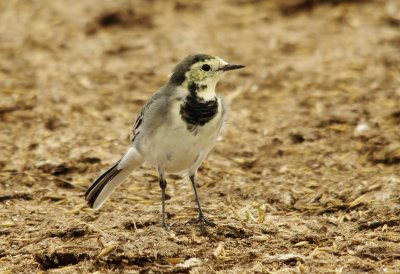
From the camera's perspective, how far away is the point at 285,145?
7.82 metres

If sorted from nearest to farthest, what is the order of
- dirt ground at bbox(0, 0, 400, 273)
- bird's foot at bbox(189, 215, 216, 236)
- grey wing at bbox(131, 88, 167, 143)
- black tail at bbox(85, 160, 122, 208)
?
1. dirt ground at bbox(0, 0, 400, 273)
2. bird's foot at bbox(189, 215, 216, 236)
3. grey wing at bbox(131, 88, 167, 143)
4. black tail at bbox(85, 160, 122, 208)

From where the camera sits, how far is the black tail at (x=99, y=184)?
6.36m

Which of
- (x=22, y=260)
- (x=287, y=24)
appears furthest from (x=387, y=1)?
(x=22, y=260)

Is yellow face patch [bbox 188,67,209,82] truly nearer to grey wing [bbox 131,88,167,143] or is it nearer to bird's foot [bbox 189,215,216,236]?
grey wing [bbox 131,88,167,143]

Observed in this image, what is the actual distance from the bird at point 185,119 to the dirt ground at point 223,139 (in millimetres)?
519

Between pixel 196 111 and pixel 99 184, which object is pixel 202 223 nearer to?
pixel 196 111

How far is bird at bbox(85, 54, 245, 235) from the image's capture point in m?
5.77

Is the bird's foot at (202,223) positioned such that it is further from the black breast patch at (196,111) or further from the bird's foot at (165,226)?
the black breast patch at (196,111)

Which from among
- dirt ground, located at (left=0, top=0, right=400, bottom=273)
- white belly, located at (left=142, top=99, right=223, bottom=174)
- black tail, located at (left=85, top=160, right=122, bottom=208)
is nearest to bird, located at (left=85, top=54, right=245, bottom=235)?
white belly, located at (left=142, top=99, right=223, bottom=174)

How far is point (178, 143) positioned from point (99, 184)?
3.21 ft

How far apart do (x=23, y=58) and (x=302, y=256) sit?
599 centimetres

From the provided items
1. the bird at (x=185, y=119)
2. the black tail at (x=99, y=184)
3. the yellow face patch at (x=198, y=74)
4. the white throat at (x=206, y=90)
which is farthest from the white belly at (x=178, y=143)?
the black tail at (x=99, y=184)

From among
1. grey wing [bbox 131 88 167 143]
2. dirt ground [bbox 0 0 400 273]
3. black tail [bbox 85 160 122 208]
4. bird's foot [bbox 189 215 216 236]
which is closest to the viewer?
dirt ground [bbox 0 0 400 273]

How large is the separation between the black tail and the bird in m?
0.37
